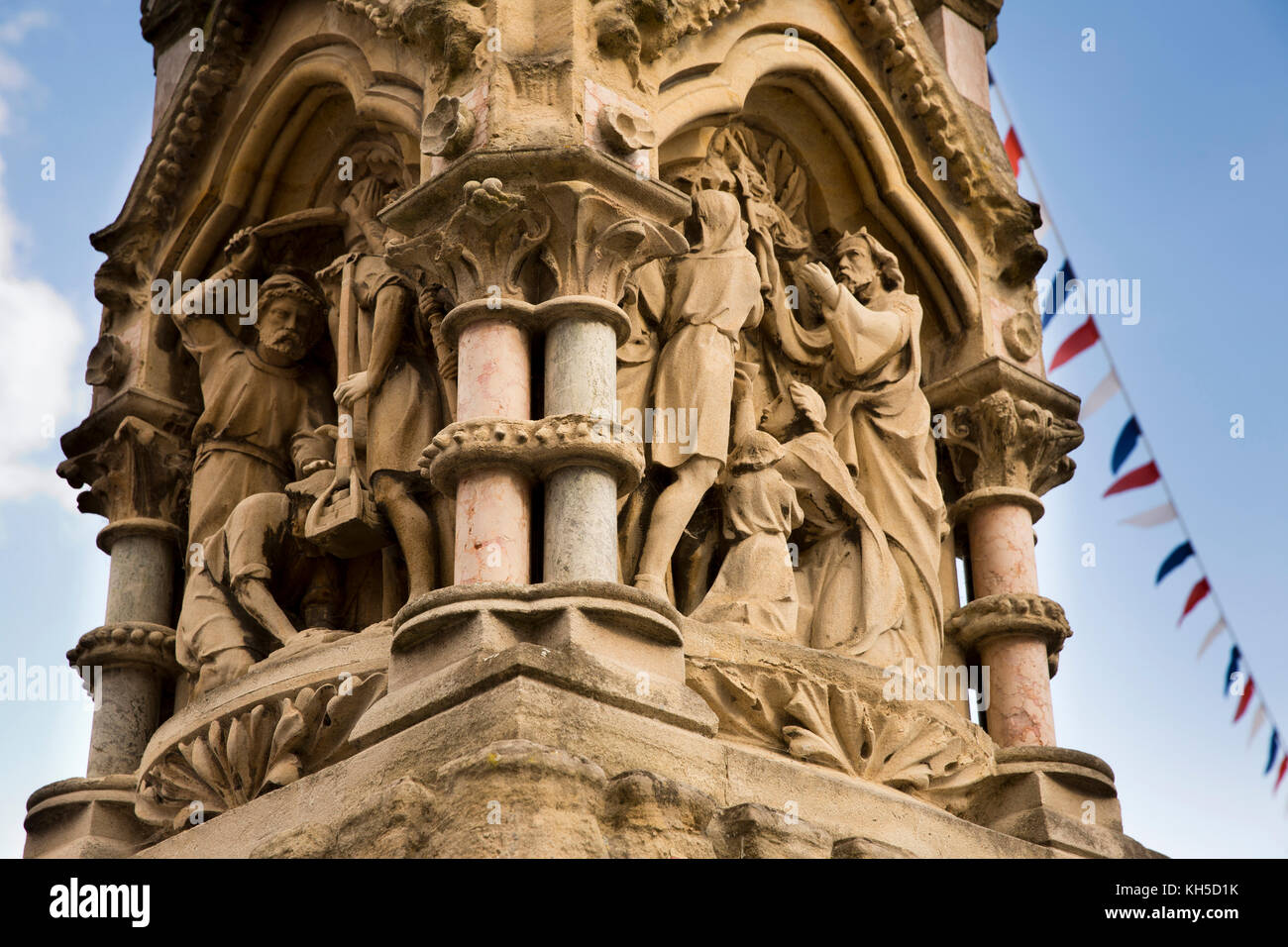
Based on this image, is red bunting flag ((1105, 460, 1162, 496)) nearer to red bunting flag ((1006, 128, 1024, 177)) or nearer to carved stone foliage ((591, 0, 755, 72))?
red bunting flag ((1006, 128, 1024, 177))

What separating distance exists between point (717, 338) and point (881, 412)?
3.89 feet

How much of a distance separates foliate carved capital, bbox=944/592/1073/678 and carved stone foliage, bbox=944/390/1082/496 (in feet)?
2.15

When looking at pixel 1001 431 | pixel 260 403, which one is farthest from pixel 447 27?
pixel 1001 431

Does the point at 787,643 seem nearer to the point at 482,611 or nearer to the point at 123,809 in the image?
the point at 482,611

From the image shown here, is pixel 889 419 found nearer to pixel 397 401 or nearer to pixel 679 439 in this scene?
pixel 679 439

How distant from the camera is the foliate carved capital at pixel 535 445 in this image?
27.1 feet

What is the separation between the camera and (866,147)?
10.7m

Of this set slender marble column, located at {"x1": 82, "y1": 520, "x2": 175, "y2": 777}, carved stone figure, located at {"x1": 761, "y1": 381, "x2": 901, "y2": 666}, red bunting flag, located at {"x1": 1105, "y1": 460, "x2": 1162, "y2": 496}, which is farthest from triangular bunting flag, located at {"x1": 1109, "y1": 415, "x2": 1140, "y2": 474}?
slender marble column, located at {"x1": 82, "y1": 520, "x2": 175, "y2": 777}

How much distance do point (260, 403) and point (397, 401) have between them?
1.36 meters

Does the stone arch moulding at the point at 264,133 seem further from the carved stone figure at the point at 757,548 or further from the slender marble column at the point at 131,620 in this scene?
the carved stone figure at the point at 757,548

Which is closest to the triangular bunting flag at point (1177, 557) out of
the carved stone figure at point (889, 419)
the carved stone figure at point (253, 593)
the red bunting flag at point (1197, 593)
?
the red bunting flag at point (1197, 593)

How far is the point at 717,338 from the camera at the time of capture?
30.8ft
